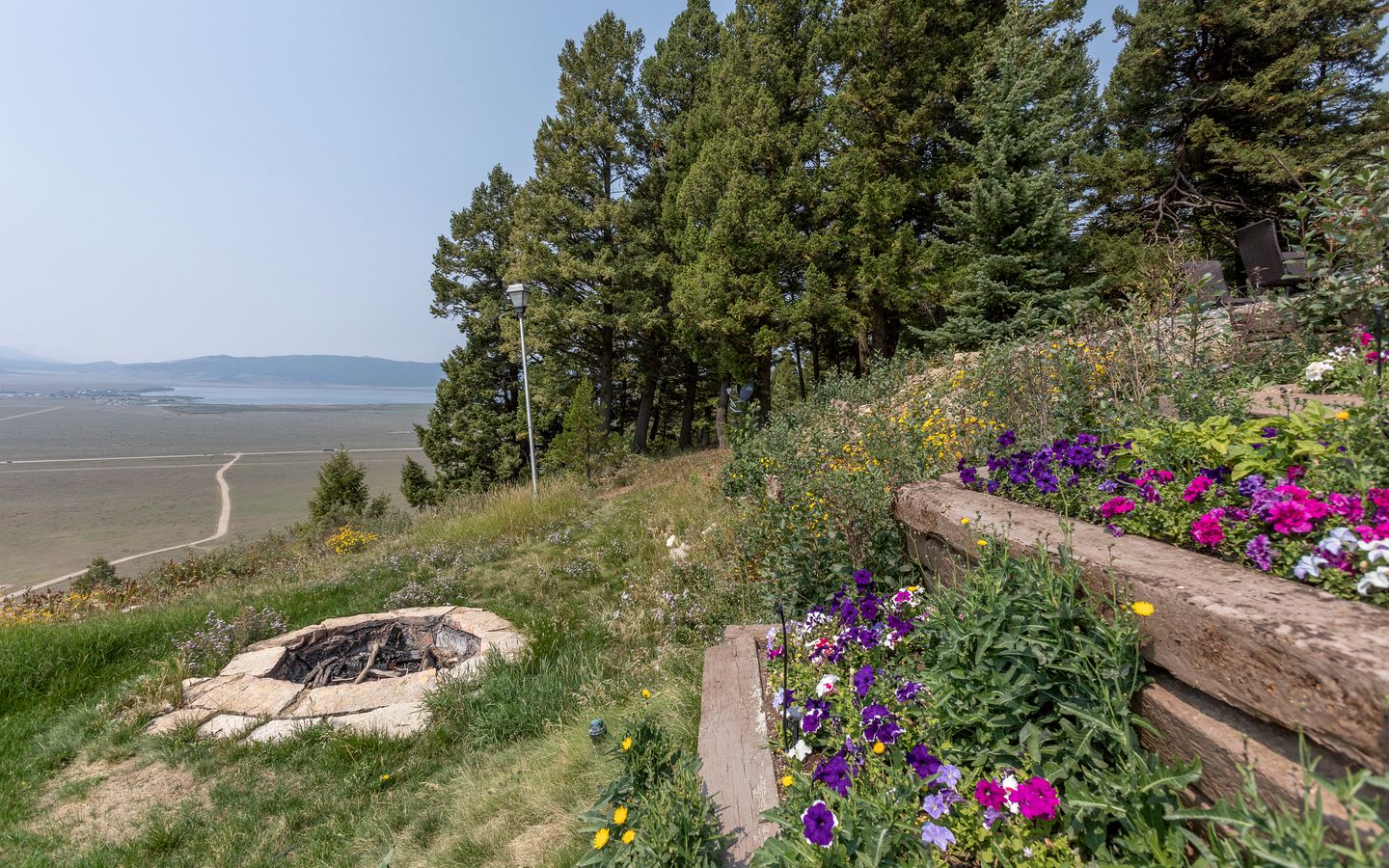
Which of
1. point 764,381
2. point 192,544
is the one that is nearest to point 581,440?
point 764,381

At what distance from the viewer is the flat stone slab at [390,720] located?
130 inches

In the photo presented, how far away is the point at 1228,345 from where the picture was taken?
4062 millimetres

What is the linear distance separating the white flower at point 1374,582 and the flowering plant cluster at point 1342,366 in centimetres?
211

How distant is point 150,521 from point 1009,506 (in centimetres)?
2507

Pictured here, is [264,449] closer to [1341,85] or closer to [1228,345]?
[1228,345]

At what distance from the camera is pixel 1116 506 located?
1.83 m

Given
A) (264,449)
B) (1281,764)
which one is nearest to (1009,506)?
(1281,764)

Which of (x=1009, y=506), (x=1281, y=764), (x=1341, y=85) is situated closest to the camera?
(x=1281, y=764)

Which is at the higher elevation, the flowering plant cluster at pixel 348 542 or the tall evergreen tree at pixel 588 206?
the tall evergreen tree at pixel 588 206

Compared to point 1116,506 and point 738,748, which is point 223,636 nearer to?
point 738,748

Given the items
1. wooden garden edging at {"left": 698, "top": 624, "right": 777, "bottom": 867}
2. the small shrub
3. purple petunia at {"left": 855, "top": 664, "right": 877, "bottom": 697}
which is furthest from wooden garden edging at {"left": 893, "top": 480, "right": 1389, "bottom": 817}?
the small shrub

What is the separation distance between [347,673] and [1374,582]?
19.0 feet

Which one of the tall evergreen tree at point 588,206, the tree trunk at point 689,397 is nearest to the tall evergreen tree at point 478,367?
the tall evergreen tree at point 588,206

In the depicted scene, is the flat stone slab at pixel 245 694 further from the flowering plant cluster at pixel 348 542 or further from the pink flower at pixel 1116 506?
the pink flower at pixel 1116 506
